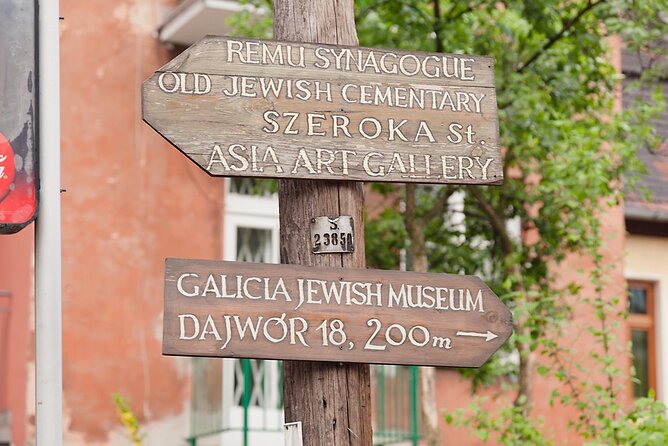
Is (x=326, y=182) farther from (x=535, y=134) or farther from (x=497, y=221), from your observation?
(x=497, y=221)

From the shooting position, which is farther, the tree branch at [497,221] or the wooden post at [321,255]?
the tree branch at [497,221]

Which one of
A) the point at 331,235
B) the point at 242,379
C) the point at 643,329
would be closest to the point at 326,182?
the point at 331,235

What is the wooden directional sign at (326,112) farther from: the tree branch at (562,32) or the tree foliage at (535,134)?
the tree branch at (562,32)

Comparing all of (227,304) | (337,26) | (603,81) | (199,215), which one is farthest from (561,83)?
(227,304)

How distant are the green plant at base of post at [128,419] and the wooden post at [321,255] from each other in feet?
22.4

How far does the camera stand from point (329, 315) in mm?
4414

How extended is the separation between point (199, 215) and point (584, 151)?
415 centimetres

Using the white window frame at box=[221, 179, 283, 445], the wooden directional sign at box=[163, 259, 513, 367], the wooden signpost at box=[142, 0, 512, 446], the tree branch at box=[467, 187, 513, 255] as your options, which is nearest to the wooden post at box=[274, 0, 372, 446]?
the wooden signpost at box=[142, 0, 512, 446]

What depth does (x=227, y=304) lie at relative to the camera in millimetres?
4332

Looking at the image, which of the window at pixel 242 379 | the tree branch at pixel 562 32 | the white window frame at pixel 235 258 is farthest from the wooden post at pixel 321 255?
the white window frame at pixel 235 258

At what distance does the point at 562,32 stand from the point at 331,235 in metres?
6.13

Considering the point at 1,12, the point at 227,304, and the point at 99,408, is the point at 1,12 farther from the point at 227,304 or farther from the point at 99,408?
the point at 99,408

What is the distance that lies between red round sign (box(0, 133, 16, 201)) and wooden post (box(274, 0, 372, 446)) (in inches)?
39.5

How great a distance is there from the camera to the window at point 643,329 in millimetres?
15039
